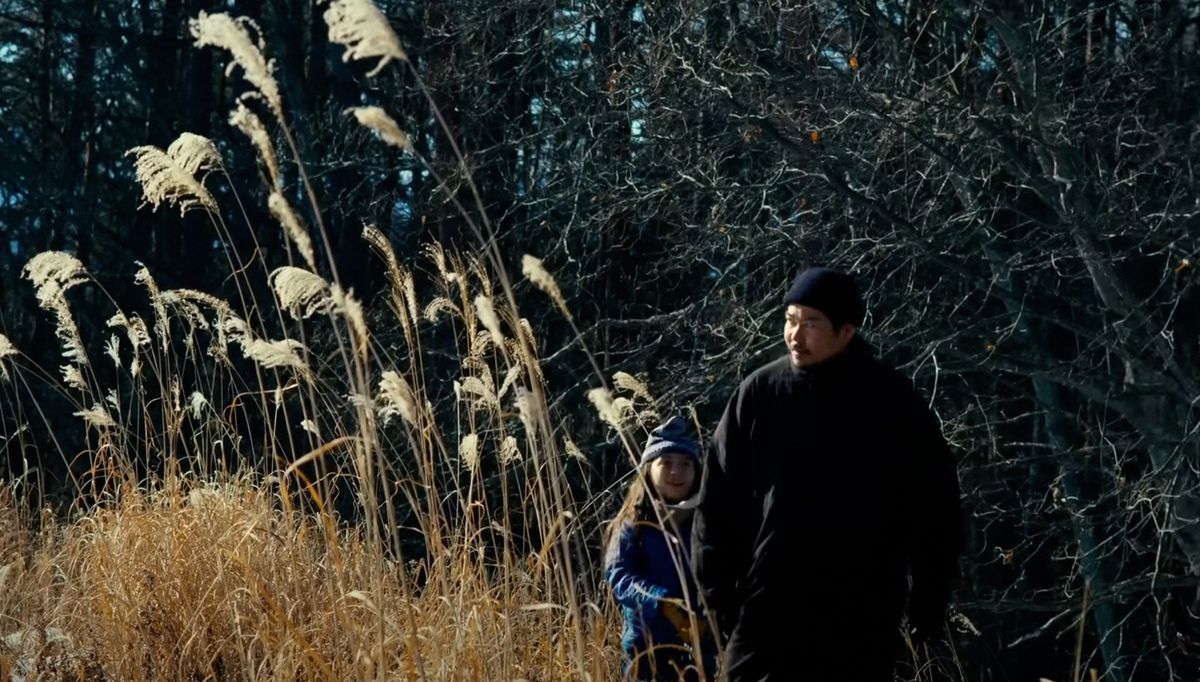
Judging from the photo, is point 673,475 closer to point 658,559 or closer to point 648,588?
point 658,559

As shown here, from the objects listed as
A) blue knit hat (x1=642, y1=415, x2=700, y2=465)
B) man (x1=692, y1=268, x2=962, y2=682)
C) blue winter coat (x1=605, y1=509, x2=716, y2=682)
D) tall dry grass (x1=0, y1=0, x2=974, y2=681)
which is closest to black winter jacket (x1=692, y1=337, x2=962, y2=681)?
man (x1=692, y1=268, x2=962, y2=682)

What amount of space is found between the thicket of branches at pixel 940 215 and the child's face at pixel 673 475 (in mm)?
3460

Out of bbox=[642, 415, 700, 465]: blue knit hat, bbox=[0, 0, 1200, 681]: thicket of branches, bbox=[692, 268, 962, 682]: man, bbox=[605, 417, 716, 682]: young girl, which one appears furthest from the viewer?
bbox=[0, 0, 1200, 681]: thicket of branches

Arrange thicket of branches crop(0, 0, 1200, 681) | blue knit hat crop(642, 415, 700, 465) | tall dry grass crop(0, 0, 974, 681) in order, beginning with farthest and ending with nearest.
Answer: thicket of branches crop(0, 0, 1200, 681) < blue knit hat crop(642, 415, 700, 465) < tall dry grass crop(0, 0, 974, 681)

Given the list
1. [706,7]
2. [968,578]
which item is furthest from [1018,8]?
[968,578]

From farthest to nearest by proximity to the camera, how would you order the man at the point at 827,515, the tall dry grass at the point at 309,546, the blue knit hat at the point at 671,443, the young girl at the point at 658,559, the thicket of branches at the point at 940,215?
the thicket of branches at the point at 940,215, the blue knit hat at the point at 671,443, the young girl at the point at 658,559, the man at the point at 827,515, the tall dry grass at the point at 309,546

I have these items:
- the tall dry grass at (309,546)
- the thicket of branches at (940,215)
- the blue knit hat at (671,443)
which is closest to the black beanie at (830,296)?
the tall dry grass at (309,546)

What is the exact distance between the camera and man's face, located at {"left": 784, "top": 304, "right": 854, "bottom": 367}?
383 cm

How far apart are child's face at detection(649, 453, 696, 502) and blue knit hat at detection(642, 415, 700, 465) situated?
0.01 m

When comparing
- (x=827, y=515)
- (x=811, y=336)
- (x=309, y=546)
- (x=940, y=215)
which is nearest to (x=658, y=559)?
(x=827, y=515)

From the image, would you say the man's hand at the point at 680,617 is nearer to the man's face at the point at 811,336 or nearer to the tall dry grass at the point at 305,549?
the tall dry grass at the point at 305,549

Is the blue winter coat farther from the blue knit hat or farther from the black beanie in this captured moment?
the black beanie

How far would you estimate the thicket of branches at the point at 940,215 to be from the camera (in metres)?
9.05

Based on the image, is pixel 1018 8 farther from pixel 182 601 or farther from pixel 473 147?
pixel 182 601
